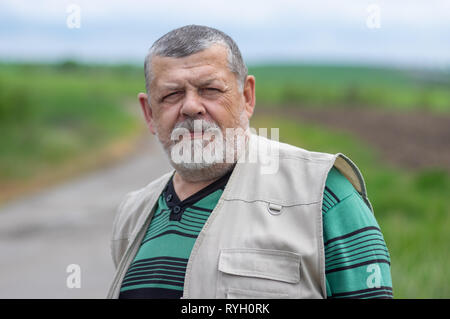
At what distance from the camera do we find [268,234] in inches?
87.7

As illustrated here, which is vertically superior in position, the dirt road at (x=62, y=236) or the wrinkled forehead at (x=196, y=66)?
the dirt road at (x=62, y=236)

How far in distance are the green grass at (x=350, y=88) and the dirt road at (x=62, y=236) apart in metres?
21.0

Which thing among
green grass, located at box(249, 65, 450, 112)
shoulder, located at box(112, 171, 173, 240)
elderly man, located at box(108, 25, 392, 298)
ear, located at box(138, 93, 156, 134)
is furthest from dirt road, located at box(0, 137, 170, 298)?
green grass, located at box(249, 65, 450, 112)

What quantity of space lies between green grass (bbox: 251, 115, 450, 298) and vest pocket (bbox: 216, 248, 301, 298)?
320 cm

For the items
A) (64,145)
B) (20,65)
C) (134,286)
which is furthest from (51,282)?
(20,65)

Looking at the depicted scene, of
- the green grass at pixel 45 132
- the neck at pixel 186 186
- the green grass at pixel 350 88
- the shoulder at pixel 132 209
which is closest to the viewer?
the neck at pixel 186 186

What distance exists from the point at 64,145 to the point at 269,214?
14.6 meters

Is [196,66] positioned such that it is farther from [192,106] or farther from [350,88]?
[350,88]

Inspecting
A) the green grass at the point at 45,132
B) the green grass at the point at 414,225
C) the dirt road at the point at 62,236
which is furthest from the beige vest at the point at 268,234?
the green grass at the point at 45,132

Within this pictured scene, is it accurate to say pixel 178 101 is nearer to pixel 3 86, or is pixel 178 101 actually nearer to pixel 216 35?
pixel 216 35

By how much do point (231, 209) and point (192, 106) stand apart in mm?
424

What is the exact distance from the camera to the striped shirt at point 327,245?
85.7 inches

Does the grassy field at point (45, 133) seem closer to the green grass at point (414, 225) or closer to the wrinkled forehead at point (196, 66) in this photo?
the green grass at point (414, 225)
